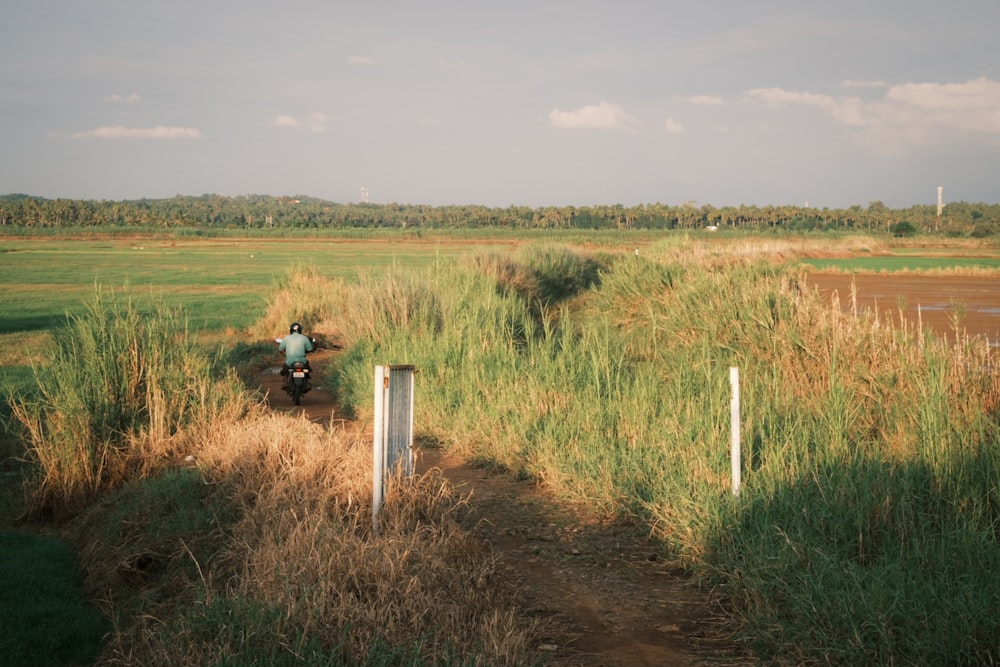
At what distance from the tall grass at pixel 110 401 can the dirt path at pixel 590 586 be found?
10.2ft

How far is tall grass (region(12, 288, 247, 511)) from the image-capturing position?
838 cm

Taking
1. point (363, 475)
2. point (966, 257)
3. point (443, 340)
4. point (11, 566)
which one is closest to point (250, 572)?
point (363, 475)

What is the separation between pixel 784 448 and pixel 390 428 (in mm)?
2978

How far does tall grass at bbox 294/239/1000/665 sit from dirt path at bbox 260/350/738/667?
0.74ft

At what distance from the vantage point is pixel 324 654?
4.57m

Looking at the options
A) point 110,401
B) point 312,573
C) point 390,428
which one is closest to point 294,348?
point 110,401

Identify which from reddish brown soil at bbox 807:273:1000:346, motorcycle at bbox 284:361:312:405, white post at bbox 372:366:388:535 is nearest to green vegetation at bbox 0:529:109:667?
white post at bbox 372:366:388:535

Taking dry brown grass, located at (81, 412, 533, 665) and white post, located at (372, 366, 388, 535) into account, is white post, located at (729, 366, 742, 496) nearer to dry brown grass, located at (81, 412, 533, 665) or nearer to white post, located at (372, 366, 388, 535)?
dry brown grass, located at (81, 412, 533, 665)

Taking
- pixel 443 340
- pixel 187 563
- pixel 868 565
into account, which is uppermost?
pixel 443 340

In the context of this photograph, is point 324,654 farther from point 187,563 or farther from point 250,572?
point 187,563

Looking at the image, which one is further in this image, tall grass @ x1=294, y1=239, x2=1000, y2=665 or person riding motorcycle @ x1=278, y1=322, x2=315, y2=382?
person riding motorcycle @ x1=278, y1=322, x2=315, y2=382

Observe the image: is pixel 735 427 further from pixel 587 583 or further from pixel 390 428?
pixel 390 428

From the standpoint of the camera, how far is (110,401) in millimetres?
8867

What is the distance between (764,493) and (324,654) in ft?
10.6
